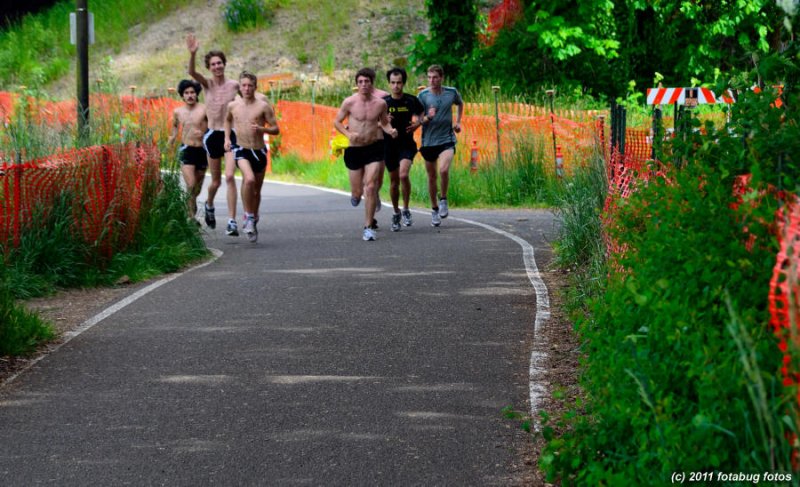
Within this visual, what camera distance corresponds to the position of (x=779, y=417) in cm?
410

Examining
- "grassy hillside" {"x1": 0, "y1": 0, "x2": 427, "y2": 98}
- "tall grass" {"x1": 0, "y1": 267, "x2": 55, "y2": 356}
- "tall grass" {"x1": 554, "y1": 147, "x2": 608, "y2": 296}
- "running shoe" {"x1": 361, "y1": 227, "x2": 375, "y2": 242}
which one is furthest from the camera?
"grassy hillside" {"x1": 0, "y1": 0, "x2": 427, "y2": 98}

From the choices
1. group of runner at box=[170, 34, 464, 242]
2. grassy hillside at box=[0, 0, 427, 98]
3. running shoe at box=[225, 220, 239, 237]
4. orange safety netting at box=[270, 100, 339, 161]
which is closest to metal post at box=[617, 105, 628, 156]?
group of runner at box=[170, 34, 464, 242]

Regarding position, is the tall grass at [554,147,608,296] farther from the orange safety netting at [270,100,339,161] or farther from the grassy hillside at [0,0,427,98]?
the grassy hillside at [0,0,427,98]

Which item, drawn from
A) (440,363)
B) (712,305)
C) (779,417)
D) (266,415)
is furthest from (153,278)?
(779,417)

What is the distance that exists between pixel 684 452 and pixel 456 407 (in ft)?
8.72

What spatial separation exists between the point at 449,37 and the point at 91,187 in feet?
79.3

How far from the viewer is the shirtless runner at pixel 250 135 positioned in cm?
1531

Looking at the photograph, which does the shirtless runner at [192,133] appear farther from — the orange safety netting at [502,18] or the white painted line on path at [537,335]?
the orange safety netting at [502,18]

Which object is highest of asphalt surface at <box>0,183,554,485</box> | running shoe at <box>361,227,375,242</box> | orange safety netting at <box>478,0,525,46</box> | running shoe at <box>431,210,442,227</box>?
orange safety netting at <box>478,0,525,46</box>

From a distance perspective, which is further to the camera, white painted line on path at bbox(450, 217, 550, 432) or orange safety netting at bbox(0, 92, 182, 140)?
orange safety netting at bbox(0, 92, 182, 140)

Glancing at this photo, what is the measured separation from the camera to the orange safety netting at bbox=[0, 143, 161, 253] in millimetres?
11500

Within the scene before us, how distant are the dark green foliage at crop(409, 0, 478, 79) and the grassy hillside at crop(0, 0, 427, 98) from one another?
832 cm

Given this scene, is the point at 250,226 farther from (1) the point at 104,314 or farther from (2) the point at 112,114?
(1) the point at 104,314

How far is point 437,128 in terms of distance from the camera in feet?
56.0
